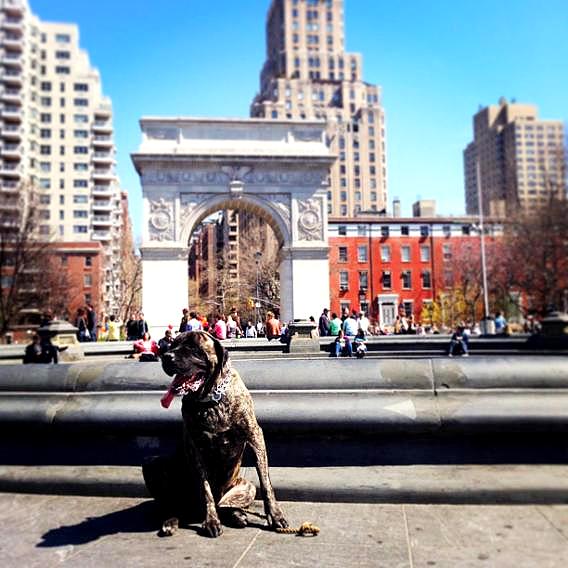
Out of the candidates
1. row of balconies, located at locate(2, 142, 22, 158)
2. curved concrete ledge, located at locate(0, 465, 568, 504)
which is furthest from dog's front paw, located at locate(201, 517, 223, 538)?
row of balconies, located at locate(2, 142, 22, 158)

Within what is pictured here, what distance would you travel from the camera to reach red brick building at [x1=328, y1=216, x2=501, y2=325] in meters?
46.3

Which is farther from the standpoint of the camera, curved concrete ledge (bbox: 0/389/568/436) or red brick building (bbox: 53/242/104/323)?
red brick building (bbox: 53/242/104/323)

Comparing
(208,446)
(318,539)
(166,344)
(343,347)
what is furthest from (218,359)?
(343,347)

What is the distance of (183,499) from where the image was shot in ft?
12.3

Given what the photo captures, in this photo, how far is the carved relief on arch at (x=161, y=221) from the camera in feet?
103

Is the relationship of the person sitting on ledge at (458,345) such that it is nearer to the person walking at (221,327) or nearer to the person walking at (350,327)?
the person walking at (350,327)

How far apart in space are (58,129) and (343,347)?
82987 mm

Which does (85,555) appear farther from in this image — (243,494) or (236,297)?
(236,297)

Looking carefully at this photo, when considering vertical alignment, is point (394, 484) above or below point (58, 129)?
below

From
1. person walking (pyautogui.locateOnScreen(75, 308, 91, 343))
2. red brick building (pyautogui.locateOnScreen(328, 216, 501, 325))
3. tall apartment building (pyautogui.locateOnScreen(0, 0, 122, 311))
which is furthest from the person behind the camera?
tall apartment building (pyautogui.locateOnScreen(0, 0, 122, 311))

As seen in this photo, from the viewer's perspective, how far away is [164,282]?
102 ft

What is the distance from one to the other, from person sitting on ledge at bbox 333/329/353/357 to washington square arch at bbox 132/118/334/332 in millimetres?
18577

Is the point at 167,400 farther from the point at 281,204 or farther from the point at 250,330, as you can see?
the point at 281,204

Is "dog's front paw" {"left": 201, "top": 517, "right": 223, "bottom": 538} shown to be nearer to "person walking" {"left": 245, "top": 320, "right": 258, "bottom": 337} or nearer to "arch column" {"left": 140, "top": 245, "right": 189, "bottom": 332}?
"person walking" {"left": 245, "top": 320, "right": 258, "bottom": 337}
